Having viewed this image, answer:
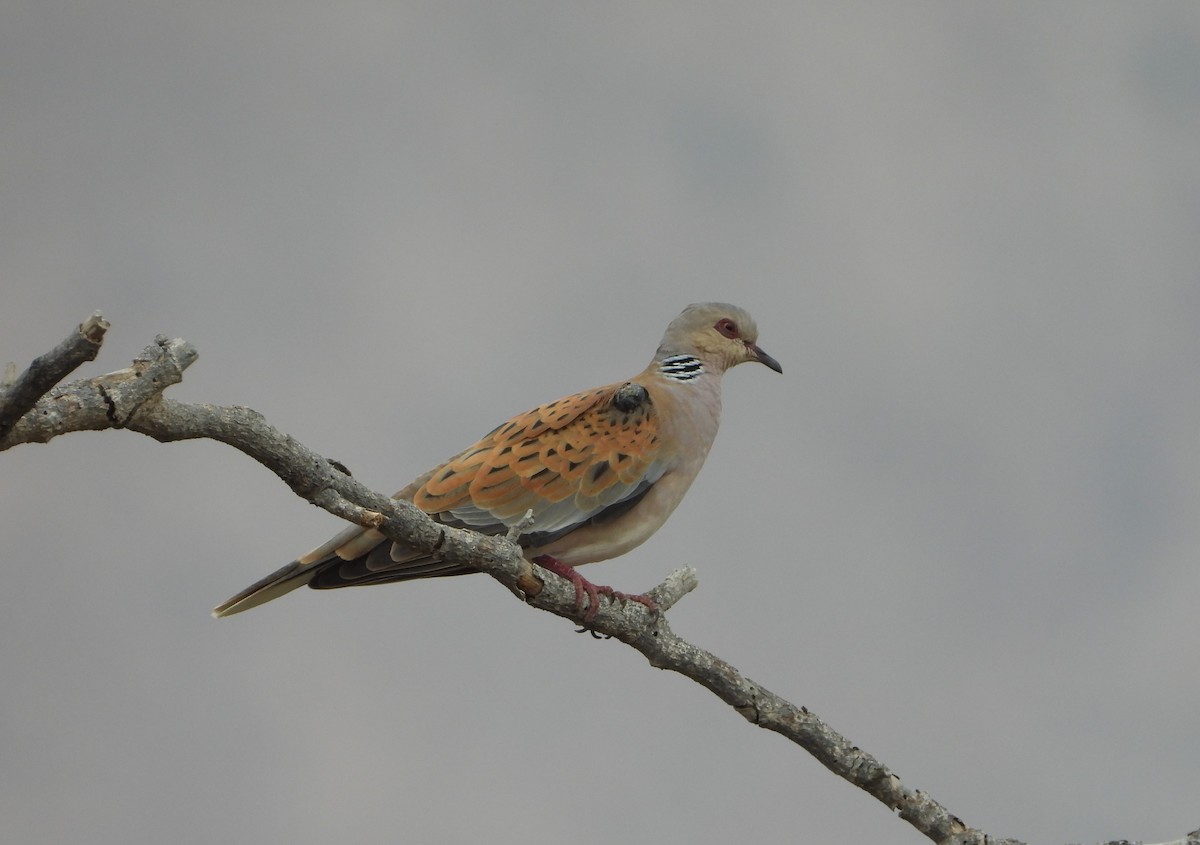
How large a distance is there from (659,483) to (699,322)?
892mm

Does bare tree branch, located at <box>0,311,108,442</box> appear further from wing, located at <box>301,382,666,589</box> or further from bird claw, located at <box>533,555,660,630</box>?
bird claw, located at <box>533,555,660,630</box>

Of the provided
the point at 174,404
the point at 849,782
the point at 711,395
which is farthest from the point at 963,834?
the point at 174,404

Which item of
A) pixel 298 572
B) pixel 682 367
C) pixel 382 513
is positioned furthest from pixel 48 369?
pixel 682 367

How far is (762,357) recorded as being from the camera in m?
5.80

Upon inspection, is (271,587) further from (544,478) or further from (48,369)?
(48,369)

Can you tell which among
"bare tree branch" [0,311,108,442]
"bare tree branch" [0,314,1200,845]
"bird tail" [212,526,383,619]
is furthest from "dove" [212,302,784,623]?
"bare tree branch" [0,311,108,442]

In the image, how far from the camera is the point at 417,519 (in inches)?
152

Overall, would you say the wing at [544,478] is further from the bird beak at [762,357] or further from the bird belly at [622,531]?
the bird beak at [762,357]

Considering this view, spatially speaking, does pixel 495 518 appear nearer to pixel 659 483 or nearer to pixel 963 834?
pixel 659 483

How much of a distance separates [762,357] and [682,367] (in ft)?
1.37

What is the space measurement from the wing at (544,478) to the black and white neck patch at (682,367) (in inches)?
11.5

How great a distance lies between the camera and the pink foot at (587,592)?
181 inches

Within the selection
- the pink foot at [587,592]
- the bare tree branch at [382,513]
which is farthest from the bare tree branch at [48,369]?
the pink foot at [587,592]

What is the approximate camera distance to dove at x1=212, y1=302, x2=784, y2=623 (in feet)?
15.6
